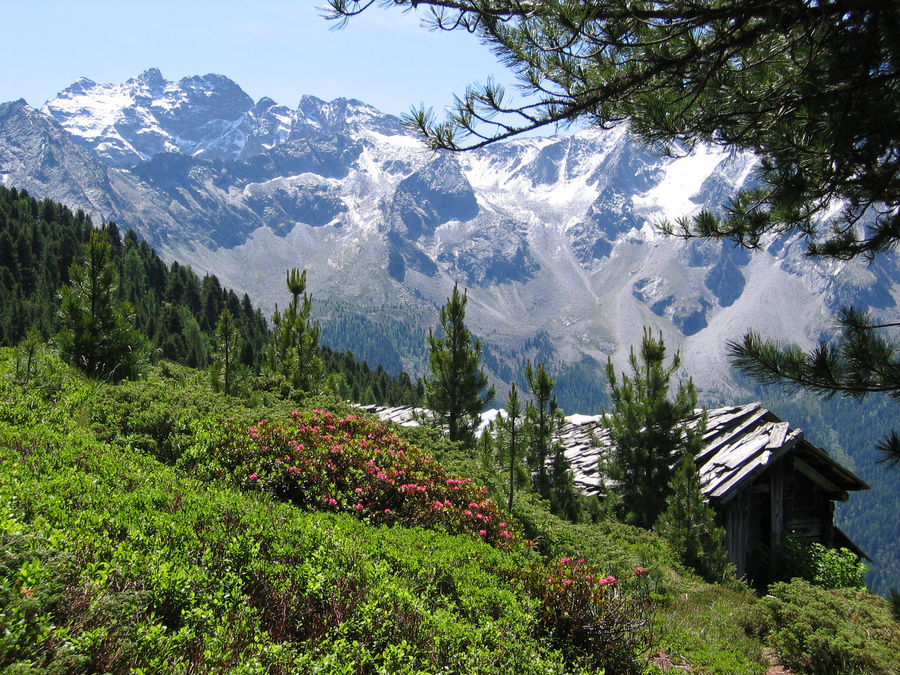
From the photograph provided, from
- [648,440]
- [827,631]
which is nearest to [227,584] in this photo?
[827,631]

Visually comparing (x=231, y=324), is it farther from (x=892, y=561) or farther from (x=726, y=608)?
(x=892, y=561)

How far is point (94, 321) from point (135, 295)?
74.7m

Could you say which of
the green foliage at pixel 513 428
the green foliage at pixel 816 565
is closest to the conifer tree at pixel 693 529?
the green foliage at pixel 816 565

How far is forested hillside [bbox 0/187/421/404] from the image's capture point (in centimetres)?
5947

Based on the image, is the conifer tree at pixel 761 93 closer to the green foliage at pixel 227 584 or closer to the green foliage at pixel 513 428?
the green foliage at pixel 227 584

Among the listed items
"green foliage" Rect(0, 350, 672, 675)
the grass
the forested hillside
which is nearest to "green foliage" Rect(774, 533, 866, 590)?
the grass

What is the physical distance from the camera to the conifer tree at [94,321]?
39.1ft

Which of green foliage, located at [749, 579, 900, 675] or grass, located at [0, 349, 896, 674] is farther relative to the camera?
green foliage, located at [749, 579, 900, 675]

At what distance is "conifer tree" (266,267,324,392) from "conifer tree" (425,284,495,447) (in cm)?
373

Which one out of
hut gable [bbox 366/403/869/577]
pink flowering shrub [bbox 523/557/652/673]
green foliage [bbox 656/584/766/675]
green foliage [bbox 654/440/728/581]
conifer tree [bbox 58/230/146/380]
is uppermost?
conifer tree [bbox 58/230/146/380]

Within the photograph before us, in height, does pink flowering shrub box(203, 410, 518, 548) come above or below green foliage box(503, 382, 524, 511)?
below

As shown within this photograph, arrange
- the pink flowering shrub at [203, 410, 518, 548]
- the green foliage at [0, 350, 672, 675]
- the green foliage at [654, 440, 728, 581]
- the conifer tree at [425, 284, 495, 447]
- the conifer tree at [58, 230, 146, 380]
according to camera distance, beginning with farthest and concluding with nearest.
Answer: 1. the conifer tree at [425, 284, 495, 447]
2. the green foliage at [654, 440, 728, 581]
3. the conifer tree at [58, 230, 146, 380]
4. the pink flowering shrub at [203, 410, 518, 548]
5. the green foliage at [0, 350, 672, 675]

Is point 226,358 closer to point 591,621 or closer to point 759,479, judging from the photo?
point 591,621

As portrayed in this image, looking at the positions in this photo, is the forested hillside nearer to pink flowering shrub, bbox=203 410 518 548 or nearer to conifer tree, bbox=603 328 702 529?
conifer tree, bbox=603 328 702 529
